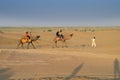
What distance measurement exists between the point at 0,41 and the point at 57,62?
28846 millimetres

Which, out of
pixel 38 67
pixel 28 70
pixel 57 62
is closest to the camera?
pixel 28 70

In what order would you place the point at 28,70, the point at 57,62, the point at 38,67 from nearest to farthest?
the point at 28,70, the point at 38,67, the point at 57,62

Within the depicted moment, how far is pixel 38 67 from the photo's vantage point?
21438 mm

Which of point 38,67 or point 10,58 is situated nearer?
point 38,67

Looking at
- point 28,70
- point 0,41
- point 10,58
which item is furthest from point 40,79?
point 0,41

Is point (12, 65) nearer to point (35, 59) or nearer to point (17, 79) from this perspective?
point (35, 59)

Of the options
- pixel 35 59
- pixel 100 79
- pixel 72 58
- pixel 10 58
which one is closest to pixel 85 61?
pixel 72 58

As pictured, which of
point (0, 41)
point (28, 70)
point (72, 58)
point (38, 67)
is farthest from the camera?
point (0, 41)

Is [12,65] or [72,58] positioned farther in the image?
[72,58]

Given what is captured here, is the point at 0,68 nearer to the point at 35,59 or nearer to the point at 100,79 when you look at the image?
the point at 35,59

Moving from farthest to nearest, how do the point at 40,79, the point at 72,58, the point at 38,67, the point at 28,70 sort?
1. the point at 72,58
2. the point at 38,67
3. the point at 28,70
4. the point at 40,79

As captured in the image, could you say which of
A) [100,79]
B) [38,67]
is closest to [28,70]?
[38,67]

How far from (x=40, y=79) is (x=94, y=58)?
1230 centimetres

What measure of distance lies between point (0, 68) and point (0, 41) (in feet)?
105
